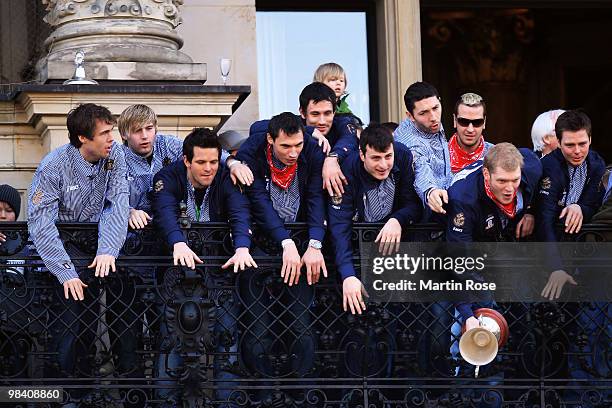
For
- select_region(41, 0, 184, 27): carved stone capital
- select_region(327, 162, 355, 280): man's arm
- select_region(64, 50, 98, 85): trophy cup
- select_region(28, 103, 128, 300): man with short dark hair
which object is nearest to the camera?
select_region(28, 103, 128, 300): man with short dark hair

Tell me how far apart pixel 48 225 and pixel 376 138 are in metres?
2.15

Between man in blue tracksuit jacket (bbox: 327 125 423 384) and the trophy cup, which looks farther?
the trophy cup

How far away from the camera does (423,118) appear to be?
11.5m

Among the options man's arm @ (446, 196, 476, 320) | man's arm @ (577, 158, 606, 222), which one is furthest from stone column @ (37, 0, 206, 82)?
man's arm @ (577, 158, 606, 222)

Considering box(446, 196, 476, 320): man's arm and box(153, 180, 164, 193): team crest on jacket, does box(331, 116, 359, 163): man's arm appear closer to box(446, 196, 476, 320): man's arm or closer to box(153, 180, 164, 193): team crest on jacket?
box(446, 196, 476, 320): man's arm

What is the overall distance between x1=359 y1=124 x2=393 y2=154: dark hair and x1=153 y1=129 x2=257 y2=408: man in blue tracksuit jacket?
2.80ft

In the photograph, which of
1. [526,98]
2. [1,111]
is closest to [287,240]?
[1,111]

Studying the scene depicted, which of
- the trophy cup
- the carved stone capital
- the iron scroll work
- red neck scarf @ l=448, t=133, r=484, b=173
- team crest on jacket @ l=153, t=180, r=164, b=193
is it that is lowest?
the iron scroll work

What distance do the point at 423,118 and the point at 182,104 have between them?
270 centimetres

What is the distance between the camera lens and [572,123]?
11.2 meters

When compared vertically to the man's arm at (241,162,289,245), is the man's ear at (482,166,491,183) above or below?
above

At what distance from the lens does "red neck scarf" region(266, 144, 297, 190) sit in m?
11.2

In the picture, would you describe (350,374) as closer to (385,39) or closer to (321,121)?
(321,121)

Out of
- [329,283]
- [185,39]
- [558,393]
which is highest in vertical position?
[185,39]
